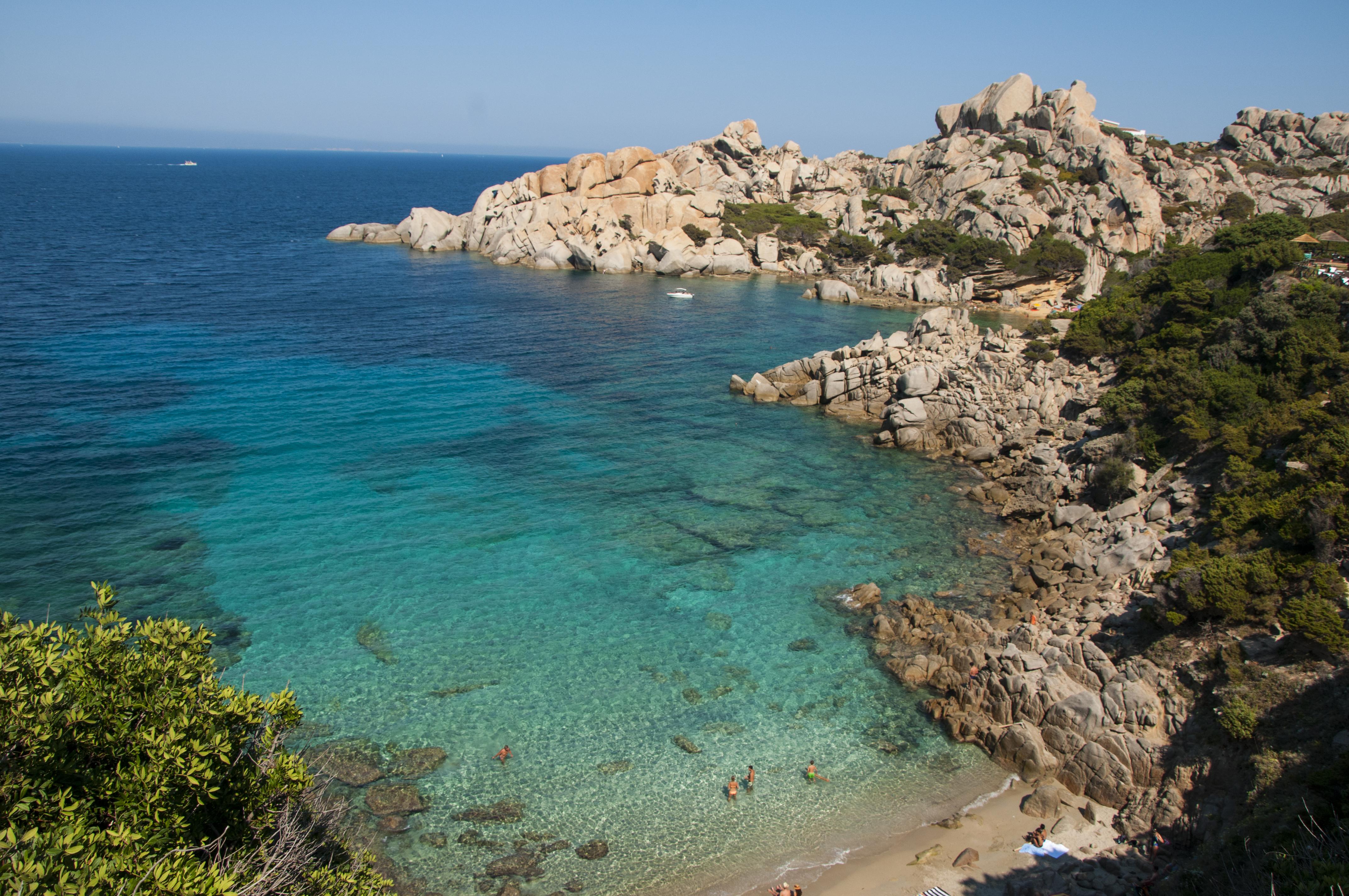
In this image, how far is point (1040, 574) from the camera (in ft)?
108

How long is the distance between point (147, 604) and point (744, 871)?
24400 mm

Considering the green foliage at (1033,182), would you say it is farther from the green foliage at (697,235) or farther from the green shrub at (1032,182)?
the green foliage at (697,235)

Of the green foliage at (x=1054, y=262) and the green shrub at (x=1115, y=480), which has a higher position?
the green foliage at (x=1054, y=262)

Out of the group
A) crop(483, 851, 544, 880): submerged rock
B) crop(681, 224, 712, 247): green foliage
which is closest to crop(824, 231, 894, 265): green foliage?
crop(681, 224, 712, 247): green foliage

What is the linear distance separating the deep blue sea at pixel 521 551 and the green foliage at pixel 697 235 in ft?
138

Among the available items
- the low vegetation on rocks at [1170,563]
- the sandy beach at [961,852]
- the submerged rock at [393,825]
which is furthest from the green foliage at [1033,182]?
the submerged rock at [393,825]

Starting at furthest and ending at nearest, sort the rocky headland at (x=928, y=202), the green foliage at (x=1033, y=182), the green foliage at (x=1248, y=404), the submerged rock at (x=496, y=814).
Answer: the green foliage at (x=1033, y=182), the rocky headland at (x=928, y=202), the green foliage at (x=1248, y=404), the submerged rock at (x=496, y=814)

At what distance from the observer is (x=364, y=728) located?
24203 millimetres

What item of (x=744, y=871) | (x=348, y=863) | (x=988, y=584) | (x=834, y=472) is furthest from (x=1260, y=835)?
(x=834, y=472)

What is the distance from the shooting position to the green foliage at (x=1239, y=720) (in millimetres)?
20531

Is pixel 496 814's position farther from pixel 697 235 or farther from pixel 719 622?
pixel 697 235

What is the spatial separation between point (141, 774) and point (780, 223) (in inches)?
4510

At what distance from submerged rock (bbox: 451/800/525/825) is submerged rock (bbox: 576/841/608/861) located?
6.59 feet

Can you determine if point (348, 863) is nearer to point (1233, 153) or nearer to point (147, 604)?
point (147, 604)
